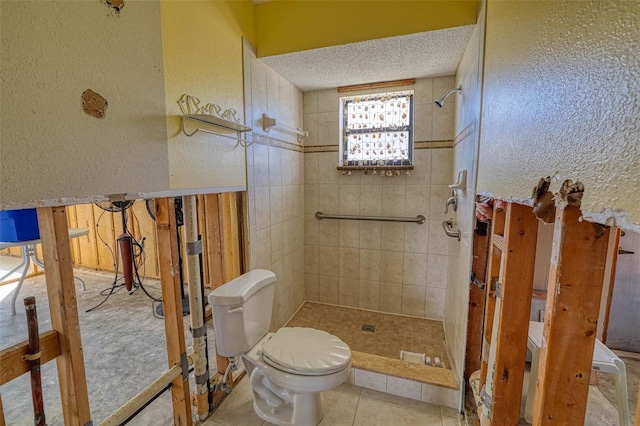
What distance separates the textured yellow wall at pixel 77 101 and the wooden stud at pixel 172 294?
0.22 metres

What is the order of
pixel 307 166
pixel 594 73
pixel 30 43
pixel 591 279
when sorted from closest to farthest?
pixel 594 73, pixel 591 279, pixel 30 43, pixel 307 166

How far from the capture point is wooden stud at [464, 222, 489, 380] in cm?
159

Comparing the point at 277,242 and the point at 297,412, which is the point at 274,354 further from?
the point at 277,242

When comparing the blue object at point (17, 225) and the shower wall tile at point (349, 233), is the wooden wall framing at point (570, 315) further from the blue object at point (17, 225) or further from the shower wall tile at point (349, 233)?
the blue object at point (17, 225)

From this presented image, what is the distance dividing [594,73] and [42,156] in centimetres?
145

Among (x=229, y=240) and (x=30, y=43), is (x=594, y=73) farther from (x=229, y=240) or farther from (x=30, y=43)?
(x=229, y=240)

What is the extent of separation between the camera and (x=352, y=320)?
261cm

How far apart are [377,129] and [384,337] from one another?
1.88m

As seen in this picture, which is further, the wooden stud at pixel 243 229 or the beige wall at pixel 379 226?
the beige wall at pixel 379 226

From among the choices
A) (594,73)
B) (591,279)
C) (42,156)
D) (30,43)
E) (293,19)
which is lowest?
(591,279)

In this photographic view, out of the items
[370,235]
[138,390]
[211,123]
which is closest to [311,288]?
[370,235]

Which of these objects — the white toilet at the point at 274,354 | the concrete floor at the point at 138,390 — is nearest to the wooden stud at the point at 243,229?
the white toilet at the point at 274,354

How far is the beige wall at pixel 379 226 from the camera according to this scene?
2.45 metres

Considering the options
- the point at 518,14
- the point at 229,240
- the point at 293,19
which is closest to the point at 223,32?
the point at 293,19
